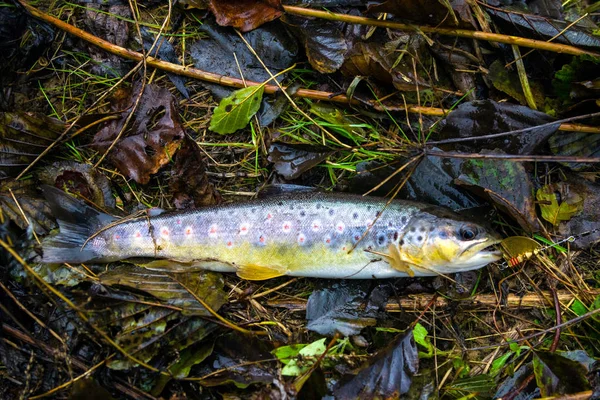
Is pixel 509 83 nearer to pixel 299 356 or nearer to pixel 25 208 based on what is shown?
pixel 299 356

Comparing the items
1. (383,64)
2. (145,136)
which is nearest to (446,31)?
(383,64)

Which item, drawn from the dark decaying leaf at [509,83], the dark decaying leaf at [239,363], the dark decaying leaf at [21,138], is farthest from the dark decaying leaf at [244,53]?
the dark decaying leaf at [239,363]

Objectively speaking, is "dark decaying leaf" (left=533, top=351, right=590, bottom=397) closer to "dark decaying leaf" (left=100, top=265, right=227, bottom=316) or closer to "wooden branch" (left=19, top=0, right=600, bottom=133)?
"wooden branch" (left=19, top=0, right=600, bottom=133)

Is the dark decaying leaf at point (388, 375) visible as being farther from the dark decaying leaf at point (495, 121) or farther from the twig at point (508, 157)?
the dark decaying leaf at point (495, 121)

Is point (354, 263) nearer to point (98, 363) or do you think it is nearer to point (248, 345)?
point (248, 345)

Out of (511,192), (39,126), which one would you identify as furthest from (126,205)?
(511,192)
